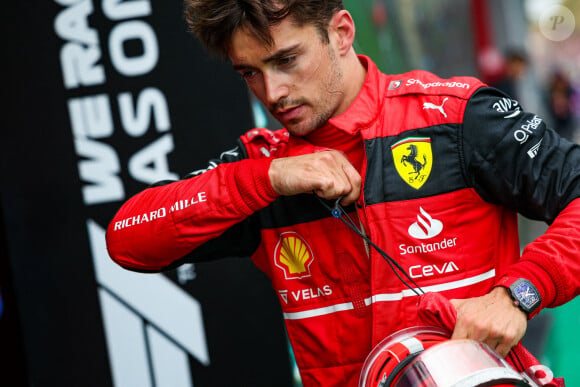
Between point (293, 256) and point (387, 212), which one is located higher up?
point (387, 212)

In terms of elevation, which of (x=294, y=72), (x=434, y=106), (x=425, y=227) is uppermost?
(x=294, y=72)

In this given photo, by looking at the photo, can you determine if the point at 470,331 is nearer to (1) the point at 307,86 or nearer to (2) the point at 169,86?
(1) the point at 307,86

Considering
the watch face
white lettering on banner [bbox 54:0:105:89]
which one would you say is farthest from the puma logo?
white lettering on banner [bbox 54:0:105:89]

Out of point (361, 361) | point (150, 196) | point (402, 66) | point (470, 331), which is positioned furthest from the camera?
point (402, 66)

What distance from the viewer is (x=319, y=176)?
1.41 meters

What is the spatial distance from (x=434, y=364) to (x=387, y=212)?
1.49 ft

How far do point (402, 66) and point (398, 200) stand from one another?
11.4ft

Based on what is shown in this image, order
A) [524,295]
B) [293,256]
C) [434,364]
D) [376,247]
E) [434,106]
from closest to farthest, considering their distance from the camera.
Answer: [434,364] → [524,295] → [376,247] → [434,106] → [293,256]

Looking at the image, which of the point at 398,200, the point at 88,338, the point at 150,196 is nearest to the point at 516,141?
the point at 398,200

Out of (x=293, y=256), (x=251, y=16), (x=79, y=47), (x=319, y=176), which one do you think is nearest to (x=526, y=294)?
(x=319, y=176)

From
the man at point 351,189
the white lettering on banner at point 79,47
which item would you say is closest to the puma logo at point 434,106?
the man at point 351,189

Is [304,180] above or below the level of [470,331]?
above

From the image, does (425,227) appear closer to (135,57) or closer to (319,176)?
(319,176)

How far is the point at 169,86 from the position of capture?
2586 millimetres
